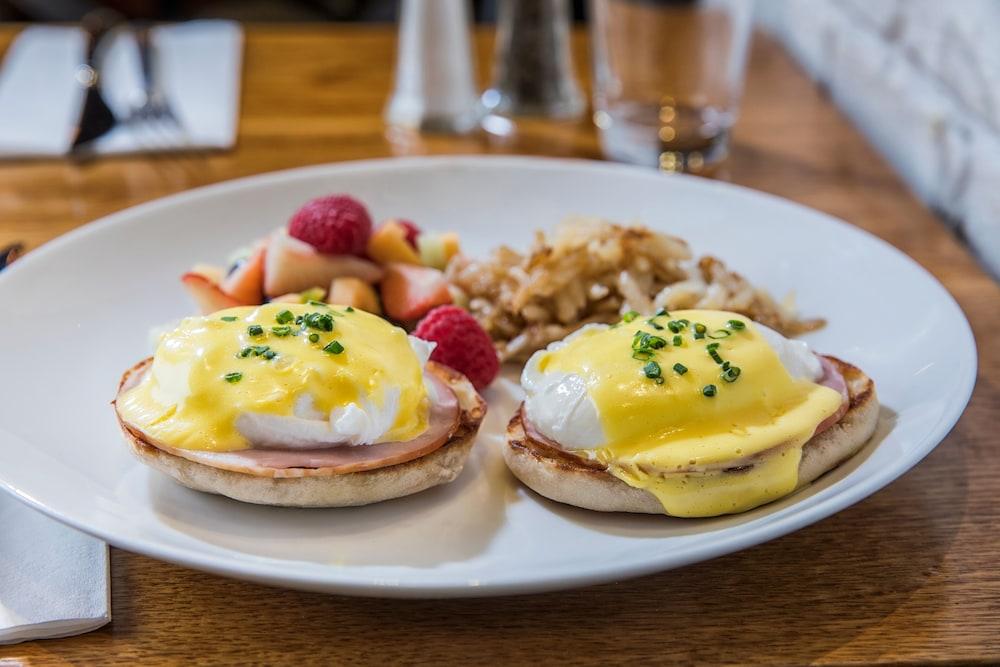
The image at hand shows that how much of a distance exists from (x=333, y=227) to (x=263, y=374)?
64 centimetres

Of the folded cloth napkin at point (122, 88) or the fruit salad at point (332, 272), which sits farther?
the folded cloth napkin at point (122, 88)

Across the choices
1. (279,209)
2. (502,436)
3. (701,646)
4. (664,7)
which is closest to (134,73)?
(279,209)

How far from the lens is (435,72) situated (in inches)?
113

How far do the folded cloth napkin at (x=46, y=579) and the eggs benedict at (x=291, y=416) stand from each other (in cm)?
14

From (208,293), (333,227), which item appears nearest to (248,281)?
(208,293)

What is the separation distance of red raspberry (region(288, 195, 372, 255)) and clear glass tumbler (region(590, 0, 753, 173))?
105 cm

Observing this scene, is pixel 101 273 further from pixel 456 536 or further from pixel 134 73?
pixel 134 73

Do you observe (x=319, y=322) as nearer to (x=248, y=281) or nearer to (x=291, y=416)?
(x=291, y=416)

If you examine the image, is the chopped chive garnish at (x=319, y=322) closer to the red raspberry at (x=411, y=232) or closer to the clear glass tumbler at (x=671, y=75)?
the red raspberry at (x=411, y=232)

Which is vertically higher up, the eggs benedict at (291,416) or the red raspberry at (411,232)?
the eggs benedict at (291,416)

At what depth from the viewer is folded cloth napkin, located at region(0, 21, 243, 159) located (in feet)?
9.23

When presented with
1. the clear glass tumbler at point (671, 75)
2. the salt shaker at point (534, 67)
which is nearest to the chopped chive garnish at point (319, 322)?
the clear glass tumbler at point (671, 75)

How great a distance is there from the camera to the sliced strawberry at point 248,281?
1.82 metres

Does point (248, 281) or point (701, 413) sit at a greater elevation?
point (701, 413)
